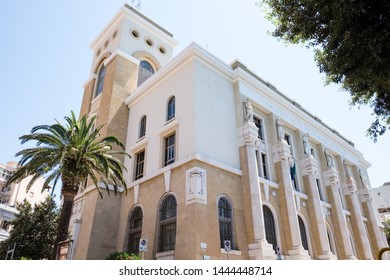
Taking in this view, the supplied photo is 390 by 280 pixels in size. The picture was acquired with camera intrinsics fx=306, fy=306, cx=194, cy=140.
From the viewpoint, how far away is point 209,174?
1775 cm

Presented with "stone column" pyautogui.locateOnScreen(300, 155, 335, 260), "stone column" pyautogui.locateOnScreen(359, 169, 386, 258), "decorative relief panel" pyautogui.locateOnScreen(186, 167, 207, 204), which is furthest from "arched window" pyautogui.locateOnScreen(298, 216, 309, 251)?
"stone column" pyautogui.locateOnScreen(359, 169, 386, 258)

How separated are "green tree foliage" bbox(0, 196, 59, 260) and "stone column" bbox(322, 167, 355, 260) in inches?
919

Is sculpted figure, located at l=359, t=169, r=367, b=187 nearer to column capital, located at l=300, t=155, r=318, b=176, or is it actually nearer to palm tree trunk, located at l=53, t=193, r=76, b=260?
column capital, located at l=300, t=155, r=318, b=176

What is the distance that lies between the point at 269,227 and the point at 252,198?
301cm

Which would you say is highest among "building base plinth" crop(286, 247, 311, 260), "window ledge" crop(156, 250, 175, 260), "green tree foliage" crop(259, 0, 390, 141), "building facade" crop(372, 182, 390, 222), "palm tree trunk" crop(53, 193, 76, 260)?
"building facade" crop(372, 182, 390, 222)

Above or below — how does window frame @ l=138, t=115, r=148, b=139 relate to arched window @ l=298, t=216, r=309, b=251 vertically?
above

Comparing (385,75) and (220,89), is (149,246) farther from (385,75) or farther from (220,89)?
(385,75)

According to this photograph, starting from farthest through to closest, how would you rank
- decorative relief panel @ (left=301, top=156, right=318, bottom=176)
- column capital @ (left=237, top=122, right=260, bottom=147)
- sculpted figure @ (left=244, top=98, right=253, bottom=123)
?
decorative relief panel @ (left=301, top=156, right=318, bottom=176)
sculpted figure @ (left=244, top=98, right=253, bottom=123)
column capital @ (left=237, top=122, right=260, bottom=147)

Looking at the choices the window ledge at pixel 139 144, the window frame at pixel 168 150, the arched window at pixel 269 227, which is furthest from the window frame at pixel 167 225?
the arched window at pixel 269 227

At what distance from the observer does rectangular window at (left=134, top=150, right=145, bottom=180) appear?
22.0 m

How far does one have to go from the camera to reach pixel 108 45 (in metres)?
31.3

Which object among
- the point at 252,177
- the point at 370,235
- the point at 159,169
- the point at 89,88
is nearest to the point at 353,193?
the point at 370,235

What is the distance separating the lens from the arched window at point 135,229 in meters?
19.4

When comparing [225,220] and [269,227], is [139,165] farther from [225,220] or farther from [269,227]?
[269,227]
